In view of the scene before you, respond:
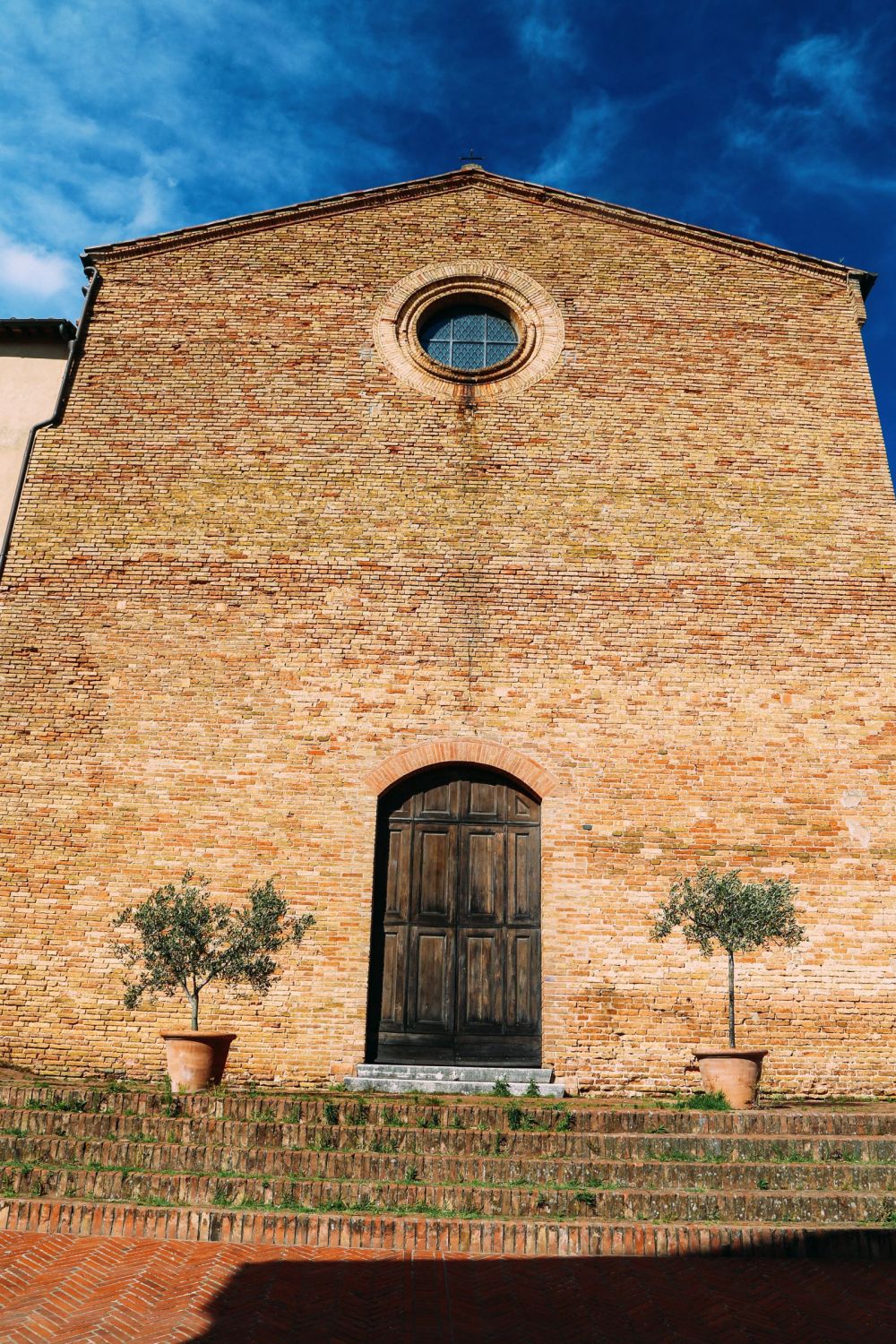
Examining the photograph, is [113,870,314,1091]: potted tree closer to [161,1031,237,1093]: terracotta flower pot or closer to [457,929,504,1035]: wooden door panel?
[161,1031,237,1093]: terracotta flower pot

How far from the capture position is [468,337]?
39.0ft

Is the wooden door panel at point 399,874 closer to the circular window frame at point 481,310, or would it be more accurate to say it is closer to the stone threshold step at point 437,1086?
the stone threshold step at point 437,1086

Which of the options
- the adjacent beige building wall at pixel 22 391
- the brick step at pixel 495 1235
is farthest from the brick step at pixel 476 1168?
the adjacent beige building wall at pixel 22 391

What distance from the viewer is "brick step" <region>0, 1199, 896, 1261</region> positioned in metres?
4.74

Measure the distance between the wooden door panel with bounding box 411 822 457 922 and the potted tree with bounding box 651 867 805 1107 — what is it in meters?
2.16

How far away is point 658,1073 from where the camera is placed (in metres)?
8.65

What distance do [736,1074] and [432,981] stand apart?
9.76ft

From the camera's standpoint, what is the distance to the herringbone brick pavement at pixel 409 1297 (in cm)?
375

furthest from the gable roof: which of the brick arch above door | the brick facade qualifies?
the brick arch above door

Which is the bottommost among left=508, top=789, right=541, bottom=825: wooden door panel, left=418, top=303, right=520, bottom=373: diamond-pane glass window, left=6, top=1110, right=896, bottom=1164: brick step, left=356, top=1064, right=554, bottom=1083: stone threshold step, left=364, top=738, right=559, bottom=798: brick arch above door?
left=6, top=1110, right=896, bottom=1164: brick step

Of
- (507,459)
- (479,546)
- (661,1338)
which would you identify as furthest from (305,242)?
(661,1338)

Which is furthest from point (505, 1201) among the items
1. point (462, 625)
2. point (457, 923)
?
point (462, 625)

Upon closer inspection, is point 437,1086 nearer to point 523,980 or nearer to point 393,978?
point 393,978

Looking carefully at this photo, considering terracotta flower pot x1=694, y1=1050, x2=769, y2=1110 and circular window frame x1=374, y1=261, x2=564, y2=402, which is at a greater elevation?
circular window frame x1=374, y1=261, x2=564, y2=402
